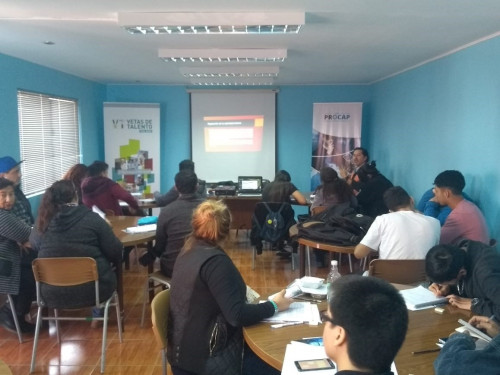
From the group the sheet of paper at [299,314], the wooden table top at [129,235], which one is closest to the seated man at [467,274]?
the sheet of paper at [299,314]

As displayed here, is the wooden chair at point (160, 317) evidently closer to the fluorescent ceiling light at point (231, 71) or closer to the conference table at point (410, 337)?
the conference table at point (410, 337)

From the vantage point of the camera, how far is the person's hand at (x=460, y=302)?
219 cm

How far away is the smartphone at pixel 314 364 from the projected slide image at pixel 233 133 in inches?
259

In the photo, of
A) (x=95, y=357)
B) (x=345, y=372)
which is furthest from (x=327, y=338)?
(x=95, y=357)

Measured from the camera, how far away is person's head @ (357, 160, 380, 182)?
19.2 ft

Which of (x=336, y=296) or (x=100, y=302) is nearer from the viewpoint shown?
(x=336, y=296)

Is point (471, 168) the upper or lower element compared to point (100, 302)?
upper

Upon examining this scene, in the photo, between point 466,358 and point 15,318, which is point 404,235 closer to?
point 466,358

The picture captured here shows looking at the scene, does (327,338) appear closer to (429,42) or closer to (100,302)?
(100,302)

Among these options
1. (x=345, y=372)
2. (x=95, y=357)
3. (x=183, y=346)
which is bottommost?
(x=95, y=357)

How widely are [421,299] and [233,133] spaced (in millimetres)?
6091

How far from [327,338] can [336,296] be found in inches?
4.7

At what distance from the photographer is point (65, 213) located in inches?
121

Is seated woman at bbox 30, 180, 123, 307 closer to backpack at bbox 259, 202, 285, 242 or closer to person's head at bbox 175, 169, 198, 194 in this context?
person's head at bbox 175, 169, 198, 194
